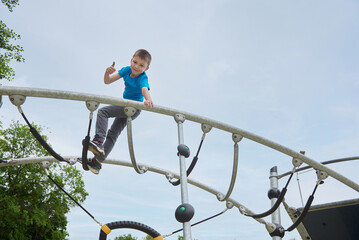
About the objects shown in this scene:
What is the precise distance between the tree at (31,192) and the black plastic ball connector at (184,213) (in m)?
17.2

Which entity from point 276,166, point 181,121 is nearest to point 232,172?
point 181,121

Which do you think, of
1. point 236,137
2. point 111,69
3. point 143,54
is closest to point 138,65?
point 143,54

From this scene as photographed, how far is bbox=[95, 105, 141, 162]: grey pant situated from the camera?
13.0 ft

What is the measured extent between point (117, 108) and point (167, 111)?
2.35ft

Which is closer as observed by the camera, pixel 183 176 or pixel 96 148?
pixel 183 176

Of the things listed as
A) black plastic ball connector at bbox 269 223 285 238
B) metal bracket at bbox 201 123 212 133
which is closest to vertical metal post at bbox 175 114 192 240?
metal bracket at bbox 201 123 212 133

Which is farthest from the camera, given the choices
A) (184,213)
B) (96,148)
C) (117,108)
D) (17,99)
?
(117,108)

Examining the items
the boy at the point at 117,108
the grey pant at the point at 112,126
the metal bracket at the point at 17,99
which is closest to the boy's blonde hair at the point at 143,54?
the boy at the point at 117,108

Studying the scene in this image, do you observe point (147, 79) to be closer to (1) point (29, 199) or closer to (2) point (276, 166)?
(2) point (276, 166)

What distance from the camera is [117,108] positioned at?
4.05 m

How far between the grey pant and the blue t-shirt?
230 mm

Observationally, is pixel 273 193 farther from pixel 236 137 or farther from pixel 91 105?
pixel 91 105

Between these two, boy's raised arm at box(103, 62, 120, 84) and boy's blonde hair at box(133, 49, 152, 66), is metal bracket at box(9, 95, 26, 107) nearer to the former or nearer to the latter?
boy's raised arm at box(103, 62, 120, 84)

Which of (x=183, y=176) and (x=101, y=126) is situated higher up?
(x=101, y=126)
